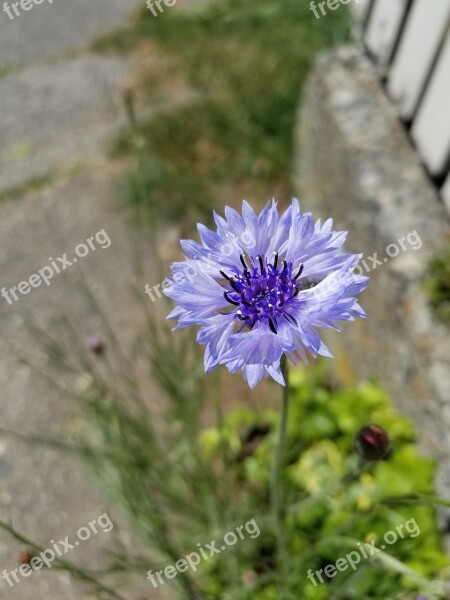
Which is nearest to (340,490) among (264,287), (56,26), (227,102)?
(264,287)

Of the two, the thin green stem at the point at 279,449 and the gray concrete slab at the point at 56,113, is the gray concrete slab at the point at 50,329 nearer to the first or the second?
the gray concrete slab at the point at 56,113

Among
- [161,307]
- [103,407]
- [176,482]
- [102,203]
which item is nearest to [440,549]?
[176,482]

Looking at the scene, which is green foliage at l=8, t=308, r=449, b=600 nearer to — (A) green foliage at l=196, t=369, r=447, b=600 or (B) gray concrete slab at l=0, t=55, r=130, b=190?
(A) green foliage at l=196, t=369, r=447, b=600

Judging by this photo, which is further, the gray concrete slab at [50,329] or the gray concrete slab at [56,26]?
the gray concrete slab at [56,26]

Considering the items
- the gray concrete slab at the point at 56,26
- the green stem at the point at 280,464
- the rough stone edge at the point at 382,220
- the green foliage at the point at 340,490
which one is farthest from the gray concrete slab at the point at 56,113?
the green stem at the point at 280,464

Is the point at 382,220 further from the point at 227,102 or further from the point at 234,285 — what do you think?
the point at 227,102

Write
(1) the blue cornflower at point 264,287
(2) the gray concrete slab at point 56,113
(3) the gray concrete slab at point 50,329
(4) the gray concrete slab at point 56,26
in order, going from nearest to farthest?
(1) the blue cornflower at point 264,287
(3) the gray concrete slab at point 50,329
(2) the gray concrete slab at point 56,113
(4) the gray concrete slab at point 56,26
